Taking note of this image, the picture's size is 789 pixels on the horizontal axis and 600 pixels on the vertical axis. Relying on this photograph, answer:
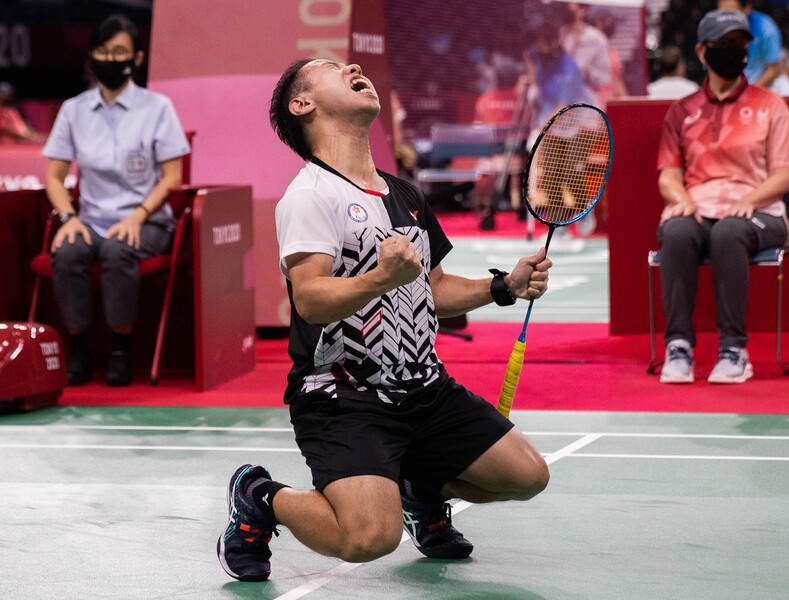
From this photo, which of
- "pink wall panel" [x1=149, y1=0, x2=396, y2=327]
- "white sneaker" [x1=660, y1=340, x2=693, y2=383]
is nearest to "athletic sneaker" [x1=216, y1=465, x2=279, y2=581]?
"white sneaker" [x1=660, y1=340, x2=693, y2=383]

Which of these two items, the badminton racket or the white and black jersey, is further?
the badminton racket

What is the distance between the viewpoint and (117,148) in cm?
614

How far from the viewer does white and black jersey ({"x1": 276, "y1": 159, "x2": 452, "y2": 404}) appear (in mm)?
3061

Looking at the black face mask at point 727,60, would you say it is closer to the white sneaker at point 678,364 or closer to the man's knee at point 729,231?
the man's knee at point 729,231

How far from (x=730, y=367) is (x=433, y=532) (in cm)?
289

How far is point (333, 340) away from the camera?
10.2 ft

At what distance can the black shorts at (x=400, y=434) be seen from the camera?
3002 mm

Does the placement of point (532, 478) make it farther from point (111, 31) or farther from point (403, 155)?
point (403, 155)

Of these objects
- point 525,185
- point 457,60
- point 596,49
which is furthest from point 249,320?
point 457,60

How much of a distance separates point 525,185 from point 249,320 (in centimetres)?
299

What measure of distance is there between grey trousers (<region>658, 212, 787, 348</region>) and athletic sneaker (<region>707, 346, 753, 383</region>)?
38 mm

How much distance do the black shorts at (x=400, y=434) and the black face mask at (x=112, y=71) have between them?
352 centimetres

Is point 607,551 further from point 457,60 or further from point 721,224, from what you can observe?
point 457,60

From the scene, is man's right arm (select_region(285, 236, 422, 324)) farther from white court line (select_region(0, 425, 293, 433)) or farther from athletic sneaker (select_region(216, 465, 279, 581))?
white court line (select_region(0, 425, 293, 433))
